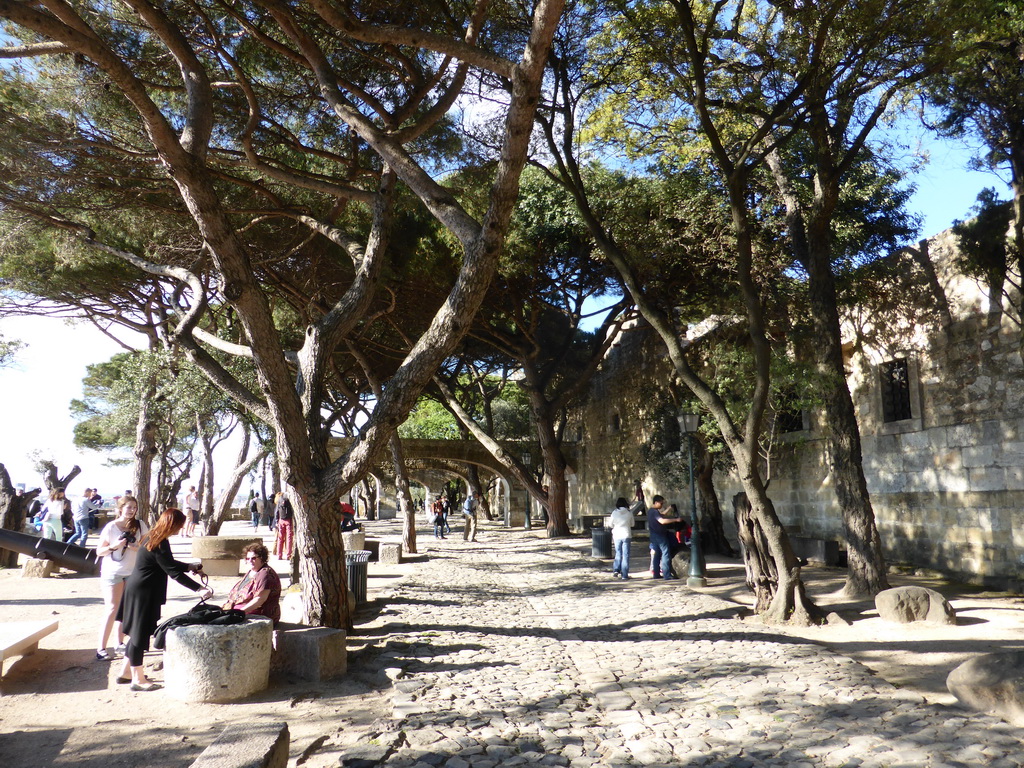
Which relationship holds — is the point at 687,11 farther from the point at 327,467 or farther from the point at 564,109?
the point at 327,467

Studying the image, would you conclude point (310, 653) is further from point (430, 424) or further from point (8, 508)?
point (430, 424)

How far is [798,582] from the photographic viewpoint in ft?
25.0

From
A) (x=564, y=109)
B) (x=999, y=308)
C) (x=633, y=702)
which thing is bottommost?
(x=633, y=702)

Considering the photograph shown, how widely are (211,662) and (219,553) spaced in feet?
23.5

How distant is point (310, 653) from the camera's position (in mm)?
5410

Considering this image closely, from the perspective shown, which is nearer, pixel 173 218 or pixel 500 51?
pixel 500 51

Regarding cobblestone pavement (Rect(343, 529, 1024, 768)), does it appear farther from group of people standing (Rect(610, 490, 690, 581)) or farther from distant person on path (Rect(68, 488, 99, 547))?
distant person on path (Rect(68, 488, 99, 547))

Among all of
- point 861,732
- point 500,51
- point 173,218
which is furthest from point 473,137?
point 861,732

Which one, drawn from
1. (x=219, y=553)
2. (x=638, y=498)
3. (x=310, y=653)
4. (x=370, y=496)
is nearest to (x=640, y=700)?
(x=310, y=653)

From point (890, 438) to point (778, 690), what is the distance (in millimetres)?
7804

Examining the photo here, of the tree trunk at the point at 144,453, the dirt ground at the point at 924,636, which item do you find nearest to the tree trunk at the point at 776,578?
the dirt ground at the point at 924,636

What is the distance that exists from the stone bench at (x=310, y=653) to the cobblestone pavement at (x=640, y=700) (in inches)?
19.3

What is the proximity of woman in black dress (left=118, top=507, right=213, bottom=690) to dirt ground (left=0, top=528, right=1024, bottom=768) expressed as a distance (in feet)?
0.56

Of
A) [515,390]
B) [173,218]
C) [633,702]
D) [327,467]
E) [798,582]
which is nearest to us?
[633,702]
